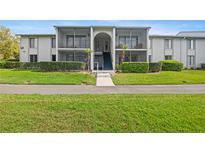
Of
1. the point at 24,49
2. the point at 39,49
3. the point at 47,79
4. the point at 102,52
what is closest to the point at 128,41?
the point at 102,52

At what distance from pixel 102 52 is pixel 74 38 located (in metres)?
3.87

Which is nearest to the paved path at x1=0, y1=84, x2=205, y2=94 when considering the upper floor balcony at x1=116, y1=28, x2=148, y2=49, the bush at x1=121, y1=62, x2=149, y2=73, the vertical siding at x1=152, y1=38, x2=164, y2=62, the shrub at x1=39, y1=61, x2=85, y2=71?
the bush at x1=121, y1=62, x2=149, y2=73

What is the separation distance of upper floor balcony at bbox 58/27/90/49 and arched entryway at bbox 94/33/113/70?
1.34 m

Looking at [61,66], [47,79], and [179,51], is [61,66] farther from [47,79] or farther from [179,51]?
[179,51]

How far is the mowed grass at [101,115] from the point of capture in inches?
333

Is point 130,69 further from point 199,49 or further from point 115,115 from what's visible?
point 115,115

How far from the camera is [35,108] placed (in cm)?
967

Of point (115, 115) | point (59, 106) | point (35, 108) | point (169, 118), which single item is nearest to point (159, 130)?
point (169, 118)

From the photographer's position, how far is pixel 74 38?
34.8 meters

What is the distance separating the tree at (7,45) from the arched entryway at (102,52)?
45.1 feet

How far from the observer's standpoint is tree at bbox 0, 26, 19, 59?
4119 centimetres

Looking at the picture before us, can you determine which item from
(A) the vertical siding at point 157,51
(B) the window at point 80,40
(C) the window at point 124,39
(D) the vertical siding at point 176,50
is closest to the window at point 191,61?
(D) the vertical siding at point 176,50

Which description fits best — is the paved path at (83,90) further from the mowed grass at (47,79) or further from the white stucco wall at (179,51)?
the white stucco wall at (179,51)
